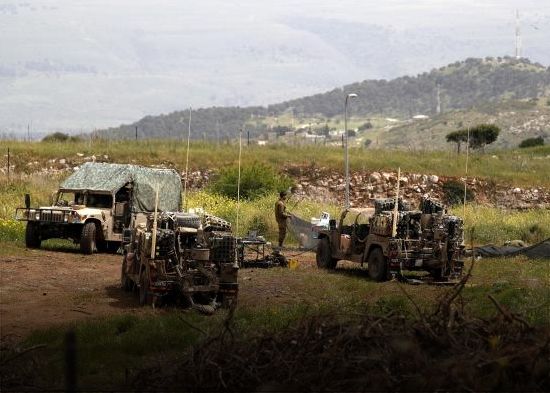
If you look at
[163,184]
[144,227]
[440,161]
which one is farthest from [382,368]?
[440,161]

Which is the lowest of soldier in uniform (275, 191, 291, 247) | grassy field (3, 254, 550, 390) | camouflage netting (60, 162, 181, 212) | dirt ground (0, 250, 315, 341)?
dirt ground (0, 250, 315, 341)

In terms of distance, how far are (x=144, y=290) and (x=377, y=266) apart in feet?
24.0

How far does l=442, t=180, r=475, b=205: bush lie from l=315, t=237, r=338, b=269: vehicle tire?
30769 mm

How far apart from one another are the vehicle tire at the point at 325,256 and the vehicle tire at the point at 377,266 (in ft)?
7.75

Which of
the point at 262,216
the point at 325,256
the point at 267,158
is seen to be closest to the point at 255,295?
the point at 325,256

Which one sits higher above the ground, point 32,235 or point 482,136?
point 482,136

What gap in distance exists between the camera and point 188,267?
777 inches

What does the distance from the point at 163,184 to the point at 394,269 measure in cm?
1019

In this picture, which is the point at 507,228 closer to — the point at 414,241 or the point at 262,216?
the point at 262,216

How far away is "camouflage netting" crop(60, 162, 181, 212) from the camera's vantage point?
1261 inches

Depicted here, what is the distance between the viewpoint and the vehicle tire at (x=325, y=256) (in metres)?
28.3

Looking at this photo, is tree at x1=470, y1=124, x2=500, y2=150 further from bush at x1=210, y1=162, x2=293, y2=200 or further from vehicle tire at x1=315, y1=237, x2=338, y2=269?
vehicle tire at x1=315, y1=237, x2=338, y2=269

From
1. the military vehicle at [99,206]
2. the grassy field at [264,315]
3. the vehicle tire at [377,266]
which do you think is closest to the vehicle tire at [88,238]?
the military vehicle at [99,206]

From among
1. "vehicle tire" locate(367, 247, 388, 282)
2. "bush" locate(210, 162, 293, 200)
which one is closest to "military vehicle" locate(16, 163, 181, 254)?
"vehicle tire" locate(367, 247, 388, 282)
